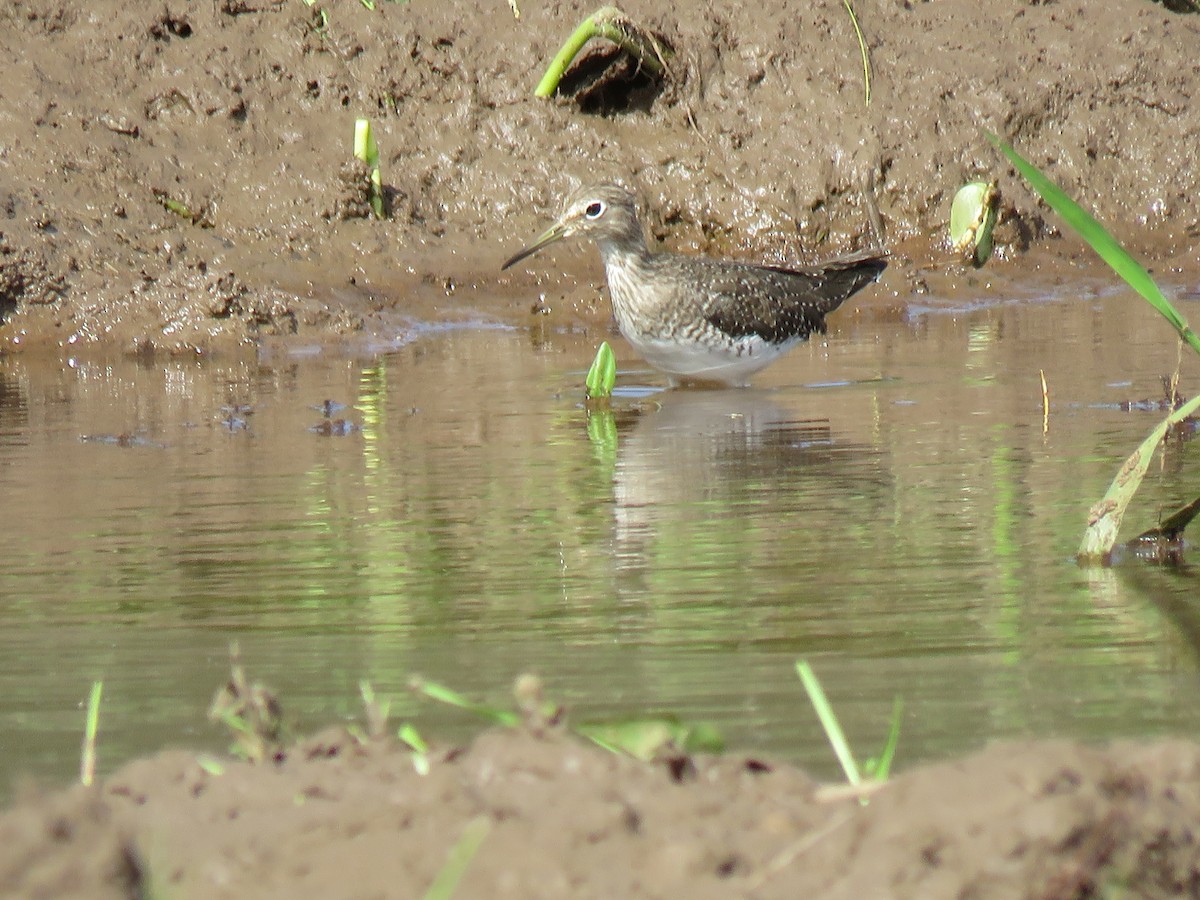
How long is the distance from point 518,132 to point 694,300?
420 centimetres

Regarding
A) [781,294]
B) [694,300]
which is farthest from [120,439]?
[781,294]

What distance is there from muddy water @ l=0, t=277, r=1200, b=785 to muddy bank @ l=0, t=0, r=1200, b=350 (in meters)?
2.90

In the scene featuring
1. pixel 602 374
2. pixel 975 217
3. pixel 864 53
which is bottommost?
pixel 602 374

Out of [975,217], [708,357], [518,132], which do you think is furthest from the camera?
[518,132]

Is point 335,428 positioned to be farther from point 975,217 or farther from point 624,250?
point 975,217

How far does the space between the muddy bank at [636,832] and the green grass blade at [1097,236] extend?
1.58 meters

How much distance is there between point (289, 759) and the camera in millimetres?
2129

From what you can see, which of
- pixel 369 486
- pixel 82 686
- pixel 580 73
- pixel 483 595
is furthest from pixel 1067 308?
pixel 82 686

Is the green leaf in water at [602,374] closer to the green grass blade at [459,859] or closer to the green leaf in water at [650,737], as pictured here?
the green leaf in water at [650,737]

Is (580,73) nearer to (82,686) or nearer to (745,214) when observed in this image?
(745,214)

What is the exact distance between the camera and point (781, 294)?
8938 millimetres

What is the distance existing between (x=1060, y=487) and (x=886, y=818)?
134 inches

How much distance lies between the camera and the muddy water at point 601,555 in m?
2.78

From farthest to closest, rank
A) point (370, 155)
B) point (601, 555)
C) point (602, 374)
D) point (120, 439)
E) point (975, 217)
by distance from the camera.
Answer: point (370, 155), point (975, 217), point (602, 374), point (120, 439), point (601, 555)
